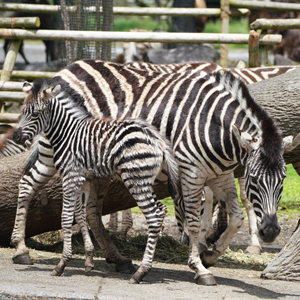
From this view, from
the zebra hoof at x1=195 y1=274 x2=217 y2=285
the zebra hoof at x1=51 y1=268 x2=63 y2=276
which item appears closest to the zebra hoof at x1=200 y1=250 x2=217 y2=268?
the zebra hoof at x1=195 y1=274 x2=217 y2=285

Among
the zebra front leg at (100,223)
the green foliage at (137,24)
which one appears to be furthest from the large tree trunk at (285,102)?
the green foliage at (137,24)

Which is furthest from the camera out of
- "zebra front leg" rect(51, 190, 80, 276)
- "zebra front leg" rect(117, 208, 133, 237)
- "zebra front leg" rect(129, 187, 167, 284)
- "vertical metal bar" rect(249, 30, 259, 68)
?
"vertical metal bar" rect(249, 30, 259, 68)

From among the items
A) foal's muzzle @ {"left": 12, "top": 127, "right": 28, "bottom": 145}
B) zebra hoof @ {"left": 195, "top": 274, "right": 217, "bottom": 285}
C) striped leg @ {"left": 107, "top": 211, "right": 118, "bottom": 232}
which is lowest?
striped leg @ {"left": 107, "top": 211, "right": 118, "bottom": 232}

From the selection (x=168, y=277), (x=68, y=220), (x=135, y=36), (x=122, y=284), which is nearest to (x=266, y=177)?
(x=168, y=277)

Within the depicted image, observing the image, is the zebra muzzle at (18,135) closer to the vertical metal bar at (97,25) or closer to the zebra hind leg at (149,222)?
the zebra hind leg at (149,222)

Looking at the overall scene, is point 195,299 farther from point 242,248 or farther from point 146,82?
point 242,248

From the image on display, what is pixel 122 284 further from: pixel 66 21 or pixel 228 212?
pixel 66 21

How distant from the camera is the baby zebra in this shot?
4445 millimetres

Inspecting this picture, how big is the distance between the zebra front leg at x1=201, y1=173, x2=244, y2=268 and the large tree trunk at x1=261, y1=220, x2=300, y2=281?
49 centimetres

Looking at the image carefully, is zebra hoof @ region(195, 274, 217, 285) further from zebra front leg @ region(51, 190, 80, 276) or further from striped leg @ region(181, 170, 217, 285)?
zebra front leg @ region(51, 190, 80, 276)

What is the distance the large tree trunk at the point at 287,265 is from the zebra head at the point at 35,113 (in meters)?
2.68

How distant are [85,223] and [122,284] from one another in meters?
0.78

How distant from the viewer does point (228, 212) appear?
200 inches

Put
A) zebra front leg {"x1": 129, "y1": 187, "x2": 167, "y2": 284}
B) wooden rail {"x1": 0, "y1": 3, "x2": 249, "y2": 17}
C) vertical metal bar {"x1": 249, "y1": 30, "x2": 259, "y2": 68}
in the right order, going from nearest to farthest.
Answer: zebra front leg {"x1": 129, "y1": 187, "x2": 167, "y2": 284}, vertical metal bar {"x1": 249, "y1": 30, "x2": 259, "y2": 68}, wooden rail {"x1": 0, "y1": 3, "x2": 249, "y2": 17}
